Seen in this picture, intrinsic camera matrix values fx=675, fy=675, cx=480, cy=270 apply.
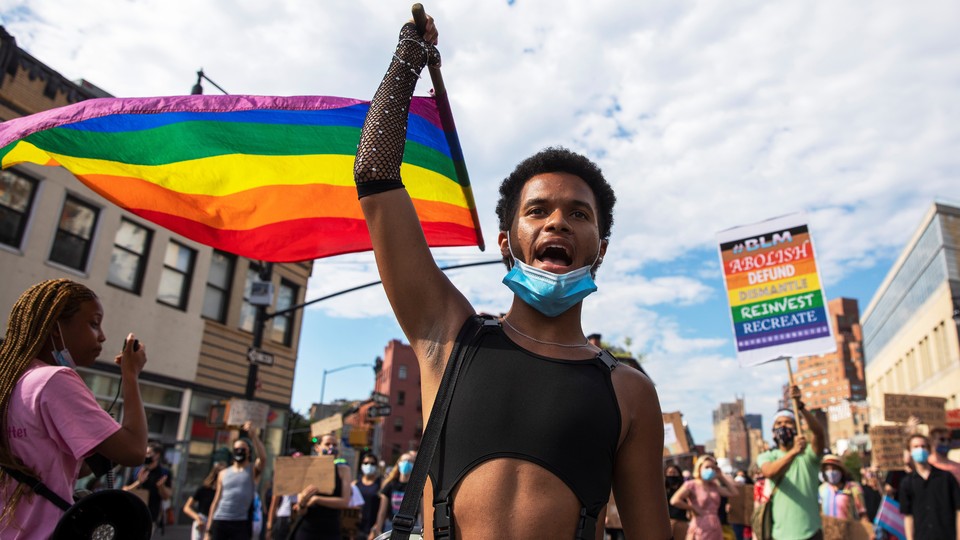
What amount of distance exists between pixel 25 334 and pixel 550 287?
7.22 ft

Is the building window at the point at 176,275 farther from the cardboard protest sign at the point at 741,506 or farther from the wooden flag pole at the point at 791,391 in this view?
the wooden flag pole at the point at 791,391

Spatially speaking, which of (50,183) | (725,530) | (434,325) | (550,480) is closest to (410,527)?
(550,480)

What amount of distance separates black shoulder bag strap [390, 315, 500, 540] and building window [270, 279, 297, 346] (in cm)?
1965

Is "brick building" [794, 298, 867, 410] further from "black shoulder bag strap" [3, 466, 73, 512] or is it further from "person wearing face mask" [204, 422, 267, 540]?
"black shoulder bag strap" [3, 466, 73, 512]

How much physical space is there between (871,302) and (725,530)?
9297 cm

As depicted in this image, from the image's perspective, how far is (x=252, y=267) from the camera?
19.1m

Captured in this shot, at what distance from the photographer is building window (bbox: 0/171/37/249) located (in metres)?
13.0

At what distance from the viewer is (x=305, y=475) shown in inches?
331

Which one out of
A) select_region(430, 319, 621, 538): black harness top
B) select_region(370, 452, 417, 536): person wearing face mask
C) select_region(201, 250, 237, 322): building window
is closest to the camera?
select_region(430, 319, 621, 538): black harness top

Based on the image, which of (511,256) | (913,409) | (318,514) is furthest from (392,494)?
(511,256)

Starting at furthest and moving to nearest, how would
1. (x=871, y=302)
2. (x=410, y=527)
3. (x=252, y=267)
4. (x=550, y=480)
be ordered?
(x=871, y=302), (x=252, y=267), (x=550, y=480), (x=410, y=527)

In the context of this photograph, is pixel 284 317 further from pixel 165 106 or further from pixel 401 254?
pixel 401 254

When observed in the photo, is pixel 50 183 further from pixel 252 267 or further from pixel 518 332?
pixel 518 332

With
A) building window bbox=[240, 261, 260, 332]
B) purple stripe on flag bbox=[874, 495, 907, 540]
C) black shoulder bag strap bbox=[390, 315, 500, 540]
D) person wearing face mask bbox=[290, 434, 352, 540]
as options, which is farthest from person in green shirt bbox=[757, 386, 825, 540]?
building window bbox=[240, 261, 260, 332]
